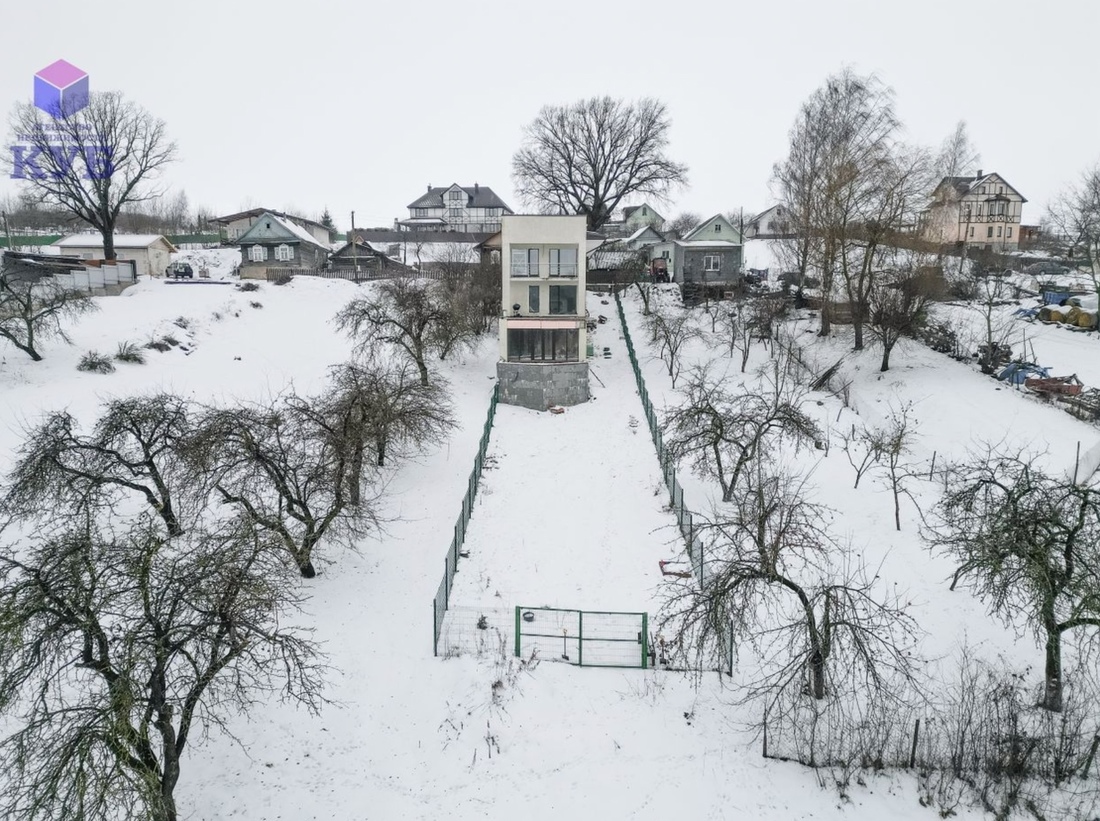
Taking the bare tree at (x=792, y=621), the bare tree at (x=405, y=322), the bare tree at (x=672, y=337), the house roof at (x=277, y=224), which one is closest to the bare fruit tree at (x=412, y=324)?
the bare tree at (x=405, y=322)

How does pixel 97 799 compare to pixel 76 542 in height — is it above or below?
below

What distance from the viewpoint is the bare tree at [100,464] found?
16.2m

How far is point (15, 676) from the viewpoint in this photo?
9258 millimetres

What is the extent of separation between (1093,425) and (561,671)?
23387mm

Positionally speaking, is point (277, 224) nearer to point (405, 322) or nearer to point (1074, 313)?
point (405, 322)

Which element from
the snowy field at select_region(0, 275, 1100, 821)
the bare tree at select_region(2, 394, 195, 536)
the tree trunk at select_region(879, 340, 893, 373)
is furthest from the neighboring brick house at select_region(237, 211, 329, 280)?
the tree trunk at select_region(879, 340, 893, 373)

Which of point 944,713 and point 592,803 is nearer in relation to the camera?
point 592,803

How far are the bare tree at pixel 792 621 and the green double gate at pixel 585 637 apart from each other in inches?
36.3

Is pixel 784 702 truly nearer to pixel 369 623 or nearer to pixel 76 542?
pixel 369 623

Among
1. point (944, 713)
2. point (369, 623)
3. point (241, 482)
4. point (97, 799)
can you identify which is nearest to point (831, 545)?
point (944, 713)

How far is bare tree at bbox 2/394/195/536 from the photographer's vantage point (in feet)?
53.3

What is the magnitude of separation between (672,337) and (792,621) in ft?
81.0

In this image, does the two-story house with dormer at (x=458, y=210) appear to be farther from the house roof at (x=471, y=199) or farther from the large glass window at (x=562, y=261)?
the large glass window at (x=562, y=261)

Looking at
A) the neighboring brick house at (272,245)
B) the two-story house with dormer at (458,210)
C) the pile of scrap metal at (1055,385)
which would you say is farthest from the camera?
the two-story house with dormer at (458,210)
